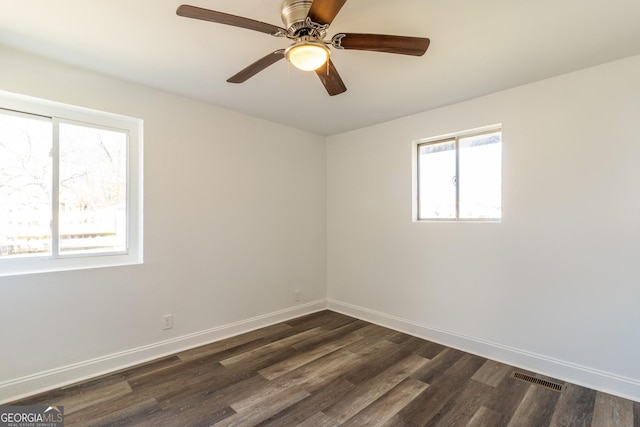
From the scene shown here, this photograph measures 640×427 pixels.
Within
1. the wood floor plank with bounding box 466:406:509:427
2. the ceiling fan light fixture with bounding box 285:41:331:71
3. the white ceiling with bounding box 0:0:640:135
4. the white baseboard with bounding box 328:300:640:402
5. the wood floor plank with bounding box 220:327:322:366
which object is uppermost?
the white ceiling with bounding box 0:0:640:135

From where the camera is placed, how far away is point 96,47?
2068 mm

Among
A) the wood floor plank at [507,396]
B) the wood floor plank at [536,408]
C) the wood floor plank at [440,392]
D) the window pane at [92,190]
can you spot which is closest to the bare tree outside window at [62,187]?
the window pane at [92,190]

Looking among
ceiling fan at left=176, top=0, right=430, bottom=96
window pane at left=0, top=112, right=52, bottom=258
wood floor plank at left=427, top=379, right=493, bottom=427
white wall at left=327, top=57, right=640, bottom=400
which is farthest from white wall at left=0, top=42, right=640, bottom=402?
ceiling fan at left=176, top=0, right=430, bottom=96

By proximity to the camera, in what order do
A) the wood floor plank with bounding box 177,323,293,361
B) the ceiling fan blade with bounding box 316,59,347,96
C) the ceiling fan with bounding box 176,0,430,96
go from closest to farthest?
the ceiling fan with bounding box 176,0,430,96 < the ceiling fan blade with bounding box 316,59,347,96 < the wood floor plank with bounding box 177,323,293,361

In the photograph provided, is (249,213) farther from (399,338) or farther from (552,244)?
(552,244)

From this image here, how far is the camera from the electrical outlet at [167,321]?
2783mm

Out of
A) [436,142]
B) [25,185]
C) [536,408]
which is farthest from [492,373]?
[25,185]

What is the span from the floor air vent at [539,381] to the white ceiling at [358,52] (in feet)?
8.06

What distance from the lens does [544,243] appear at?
8.23 ft

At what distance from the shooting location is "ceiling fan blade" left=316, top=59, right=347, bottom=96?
1811mm

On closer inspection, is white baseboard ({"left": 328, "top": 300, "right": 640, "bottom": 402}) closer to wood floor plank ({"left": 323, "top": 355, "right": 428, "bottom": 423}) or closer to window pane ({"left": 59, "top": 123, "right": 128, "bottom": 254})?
wood floor plank ({"left": 323, "top": 355, "right": 428, "bottom": 423})

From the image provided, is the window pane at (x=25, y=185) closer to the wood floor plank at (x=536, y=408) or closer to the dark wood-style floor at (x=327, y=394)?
the dark wood-style floor at (x=327, y=394)

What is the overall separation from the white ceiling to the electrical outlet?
2112mm

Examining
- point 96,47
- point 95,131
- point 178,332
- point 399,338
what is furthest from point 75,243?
point 399,338
